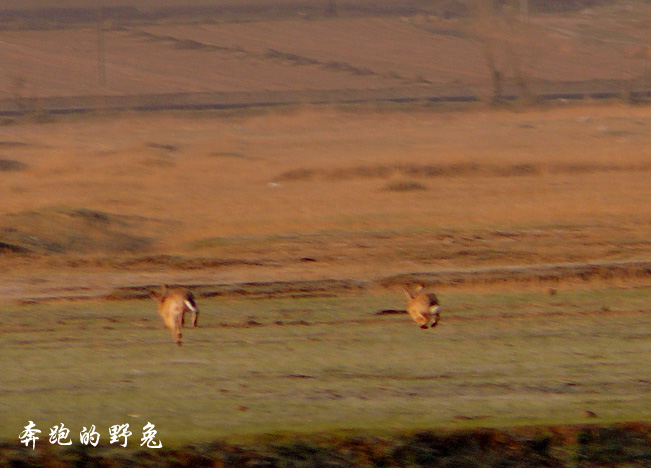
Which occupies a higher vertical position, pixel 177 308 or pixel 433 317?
pixel 433 317

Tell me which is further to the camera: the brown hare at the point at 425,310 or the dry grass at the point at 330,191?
the dry grass at the point at 330,191

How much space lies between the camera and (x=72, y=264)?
11.9 metres

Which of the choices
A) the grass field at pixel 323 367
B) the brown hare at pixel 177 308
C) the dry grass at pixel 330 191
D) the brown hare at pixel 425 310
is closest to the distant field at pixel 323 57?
the dry grass at pixel 330 191

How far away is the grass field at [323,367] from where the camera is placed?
5.46 m

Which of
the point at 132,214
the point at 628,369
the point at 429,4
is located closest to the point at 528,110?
the point at 132,214

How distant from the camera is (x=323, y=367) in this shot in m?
6.57

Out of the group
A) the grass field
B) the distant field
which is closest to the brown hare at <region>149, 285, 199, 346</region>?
the grass field

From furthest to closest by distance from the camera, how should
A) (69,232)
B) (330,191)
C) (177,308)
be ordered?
(330,191) < (69,232) < (177,308)

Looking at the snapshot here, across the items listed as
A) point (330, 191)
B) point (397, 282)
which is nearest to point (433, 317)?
point (397, 282)

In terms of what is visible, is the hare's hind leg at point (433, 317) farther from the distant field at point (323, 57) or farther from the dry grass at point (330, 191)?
the distant field at point (323, 57)

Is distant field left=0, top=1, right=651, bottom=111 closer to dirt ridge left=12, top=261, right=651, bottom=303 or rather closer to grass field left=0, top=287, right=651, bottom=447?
dirt ridge left=12, top=261, right=651, bottom=303

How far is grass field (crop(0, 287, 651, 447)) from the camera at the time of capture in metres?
5.46

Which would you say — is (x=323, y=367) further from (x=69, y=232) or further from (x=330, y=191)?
(x=330, y=191)

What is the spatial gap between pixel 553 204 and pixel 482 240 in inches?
135
